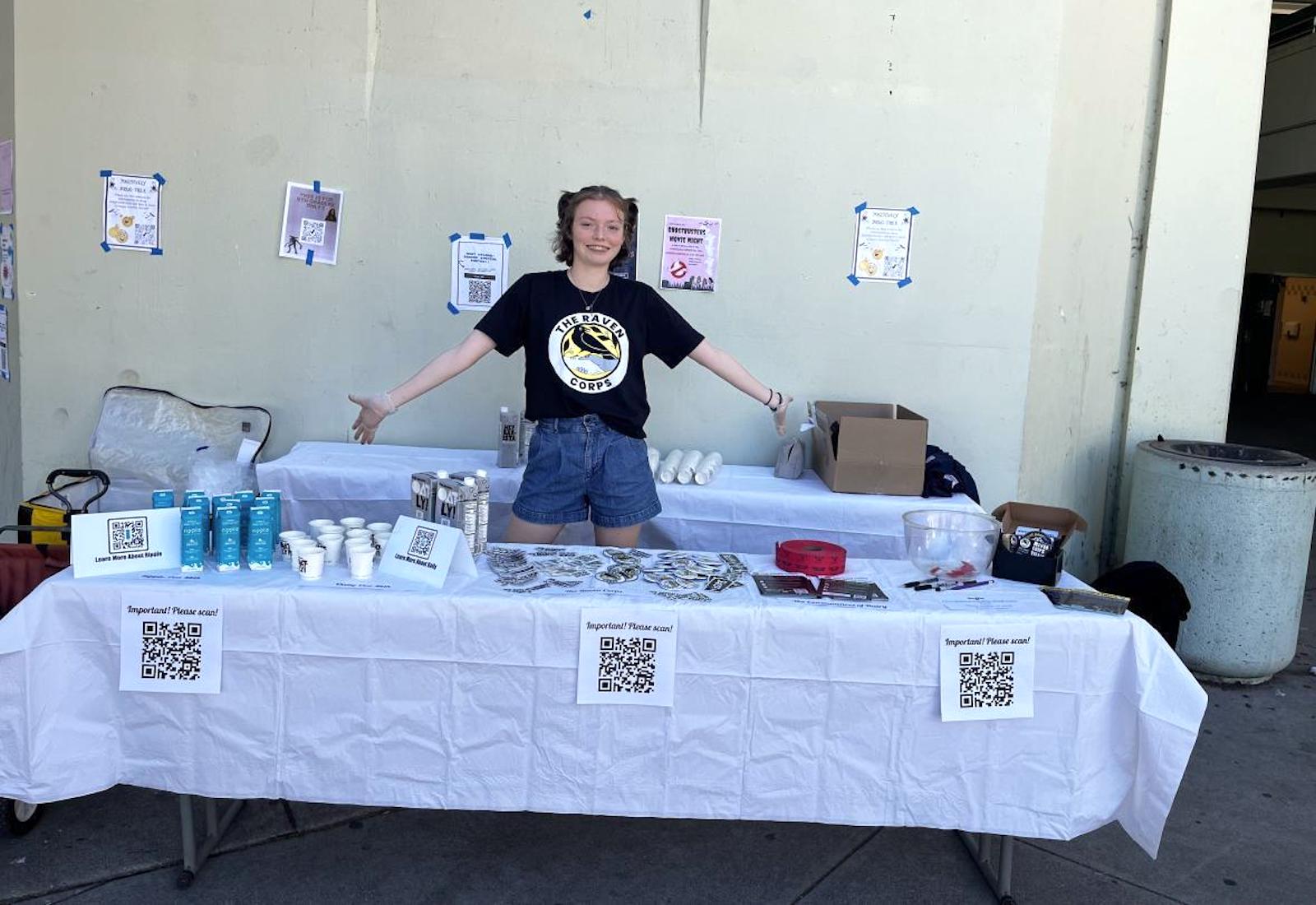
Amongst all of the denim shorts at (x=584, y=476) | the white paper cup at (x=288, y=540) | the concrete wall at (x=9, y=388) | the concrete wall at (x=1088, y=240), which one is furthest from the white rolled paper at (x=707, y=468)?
the concrete wall at (x=9, y=388)

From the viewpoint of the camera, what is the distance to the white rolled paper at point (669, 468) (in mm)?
3869

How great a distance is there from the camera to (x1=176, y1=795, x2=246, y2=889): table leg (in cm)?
254

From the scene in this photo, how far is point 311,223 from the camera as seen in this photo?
430 centimetres

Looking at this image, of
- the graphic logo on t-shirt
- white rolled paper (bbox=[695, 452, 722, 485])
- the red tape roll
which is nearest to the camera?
the red tape roll

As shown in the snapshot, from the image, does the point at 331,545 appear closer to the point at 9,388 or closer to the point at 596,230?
the point at 596,230

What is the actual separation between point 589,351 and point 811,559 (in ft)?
2.97

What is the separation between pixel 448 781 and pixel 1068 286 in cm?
351

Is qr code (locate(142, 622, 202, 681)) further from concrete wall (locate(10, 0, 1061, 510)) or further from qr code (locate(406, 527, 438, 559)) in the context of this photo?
concrete wall (locate(10, 0, 1061, 510))

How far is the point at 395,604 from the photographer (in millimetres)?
2326

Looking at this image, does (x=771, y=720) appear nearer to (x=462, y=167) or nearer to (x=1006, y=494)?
(x=1006, y=494)

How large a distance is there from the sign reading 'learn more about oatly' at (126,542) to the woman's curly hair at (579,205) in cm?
133

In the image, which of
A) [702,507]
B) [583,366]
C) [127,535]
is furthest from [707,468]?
[127,535]

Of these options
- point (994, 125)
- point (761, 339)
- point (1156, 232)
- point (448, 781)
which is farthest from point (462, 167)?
point (1156, 232)

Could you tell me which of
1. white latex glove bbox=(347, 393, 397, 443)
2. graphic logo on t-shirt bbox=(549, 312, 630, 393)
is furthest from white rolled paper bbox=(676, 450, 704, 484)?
white latex glove bbox=(347, 393, 397, 443)
